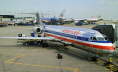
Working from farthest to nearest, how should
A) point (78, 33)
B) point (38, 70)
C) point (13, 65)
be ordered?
point (78, 33) → point (13, 65) → point (38, 70)

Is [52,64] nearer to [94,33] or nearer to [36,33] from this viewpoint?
[94,33]

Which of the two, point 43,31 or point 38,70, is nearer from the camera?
point 38,70

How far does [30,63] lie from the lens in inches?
750

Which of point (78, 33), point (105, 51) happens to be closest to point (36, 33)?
point (78, 33)

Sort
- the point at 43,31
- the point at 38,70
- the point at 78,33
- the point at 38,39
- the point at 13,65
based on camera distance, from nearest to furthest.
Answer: the point at 38,70 → the point at 13,65 → the point at 78,33 → the point at 38,39 → the point at 43,31

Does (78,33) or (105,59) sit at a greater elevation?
(78,33)

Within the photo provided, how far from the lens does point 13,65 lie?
18.2m

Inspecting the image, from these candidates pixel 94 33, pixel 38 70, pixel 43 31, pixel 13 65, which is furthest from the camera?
pixel 43 31

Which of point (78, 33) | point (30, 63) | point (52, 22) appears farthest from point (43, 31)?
point (52, 22)

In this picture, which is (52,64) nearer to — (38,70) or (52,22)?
(38,70)

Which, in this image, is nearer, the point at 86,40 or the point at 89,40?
the point at 89,40

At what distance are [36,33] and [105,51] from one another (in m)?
19.7

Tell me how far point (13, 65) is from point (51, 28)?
13976 mm

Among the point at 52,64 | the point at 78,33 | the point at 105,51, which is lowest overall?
the point at 52,64
